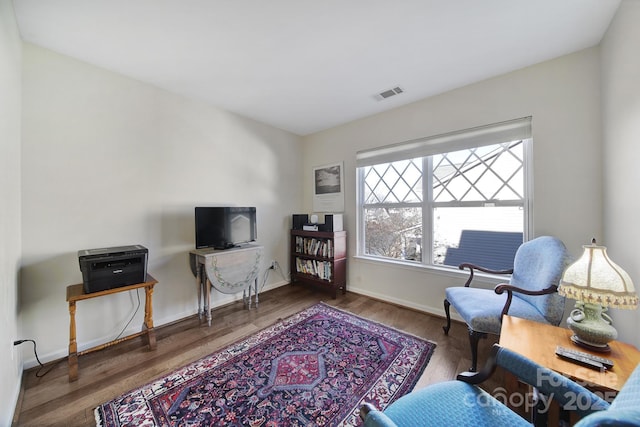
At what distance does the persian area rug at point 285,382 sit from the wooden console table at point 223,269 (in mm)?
604

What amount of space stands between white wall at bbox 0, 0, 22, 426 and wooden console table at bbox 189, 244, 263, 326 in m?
1.14

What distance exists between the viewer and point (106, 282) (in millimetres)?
1705

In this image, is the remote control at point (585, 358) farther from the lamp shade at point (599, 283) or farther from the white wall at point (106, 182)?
the white wall at point (106, 182)

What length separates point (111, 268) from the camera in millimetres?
1728

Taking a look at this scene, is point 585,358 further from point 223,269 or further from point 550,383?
point 223,269

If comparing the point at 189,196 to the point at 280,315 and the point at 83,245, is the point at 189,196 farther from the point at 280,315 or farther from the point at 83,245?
the point at 280,315

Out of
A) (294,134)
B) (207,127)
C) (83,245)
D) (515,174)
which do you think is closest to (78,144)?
(83,245)

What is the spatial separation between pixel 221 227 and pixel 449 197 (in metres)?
2.49

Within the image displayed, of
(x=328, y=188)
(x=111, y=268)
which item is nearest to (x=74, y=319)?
(x=111, y=268)

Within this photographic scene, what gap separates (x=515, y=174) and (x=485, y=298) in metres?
1.19

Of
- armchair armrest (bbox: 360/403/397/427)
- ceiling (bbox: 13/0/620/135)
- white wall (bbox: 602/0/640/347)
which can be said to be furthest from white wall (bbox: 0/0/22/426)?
white wall (bbox: 602/0/640/347)

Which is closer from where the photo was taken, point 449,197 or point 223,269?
point 223,269

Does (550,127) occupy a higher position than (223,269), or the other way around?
(550,127)

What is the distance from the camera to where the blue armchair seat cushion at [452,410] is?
32.1 inches
